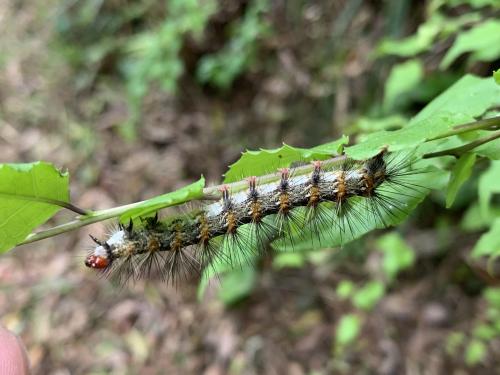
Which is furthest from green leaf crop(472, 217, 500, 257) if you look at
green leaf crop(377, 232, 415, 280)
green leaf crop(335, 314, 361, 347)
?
green leaf crop(335, 314, 361, 347)

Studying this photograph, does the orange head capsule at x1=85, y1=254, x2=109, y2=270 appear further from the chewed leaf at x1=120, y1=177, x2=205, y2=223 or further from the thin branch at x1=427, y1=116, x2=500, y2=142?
the thin branch at x1=427, y1=116, x2=500, y2=142

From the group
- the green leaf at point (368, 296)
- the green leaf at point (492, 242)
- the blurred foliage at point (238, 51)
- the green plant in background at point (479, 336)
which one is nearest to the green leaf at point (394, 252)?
the green leaf at point (368, 296)

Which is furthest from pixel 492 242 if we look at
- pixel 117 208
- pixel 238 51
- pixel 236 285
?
pixel 238 51

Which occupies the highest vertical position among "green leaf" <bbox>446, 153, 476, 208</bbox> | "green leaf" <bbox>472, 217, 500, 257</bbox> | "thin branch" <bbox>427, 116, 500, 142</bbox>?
"thin branch" <bbox>427, 116, 500, 142</bbox>

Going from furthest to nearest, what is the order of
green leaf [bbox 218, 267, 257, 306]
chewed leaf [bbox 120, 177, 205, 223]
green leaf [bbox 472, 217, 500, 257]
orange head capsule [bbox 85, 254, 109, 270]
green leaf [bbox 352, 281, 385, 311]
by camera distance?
green leaf [bbox 218, 267, 257, 306]
green leaf [bbox 352, 281, 385, 311]
green leaf [bbox 472, 217, 500, 257]
orange head capsule [bbox 85, 254, 109, 270]
chewed leaf [bbox 120, 177, 205, 223]

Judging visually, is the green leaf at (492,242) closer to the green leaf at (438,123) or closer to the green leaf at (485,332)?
the green leaf at (438,123)

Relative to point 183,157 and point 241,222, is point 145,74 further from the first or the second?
point 241,222
